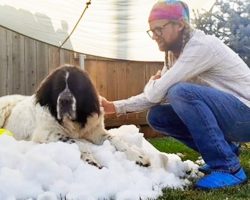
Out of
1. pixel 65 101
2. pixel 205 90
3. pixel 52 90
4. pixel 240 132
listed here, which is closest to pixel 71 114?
pixel 65 101

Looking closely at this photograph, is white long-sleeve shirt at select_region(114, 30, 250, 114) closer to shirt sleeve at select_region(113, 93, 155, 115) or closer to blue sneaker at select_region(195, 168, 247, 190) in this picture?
shirt sleeve at select_region(113, 93, 155, 115)

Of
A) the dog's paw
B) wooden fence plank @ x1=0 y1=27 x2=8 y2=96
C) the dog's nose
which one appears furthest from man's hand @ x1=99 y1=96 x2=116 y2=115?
wooden fence plank @ x1=0 y1=27 x2=8 y2=96

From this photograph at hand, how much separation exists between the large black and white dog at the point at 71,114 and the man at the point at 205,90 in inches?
19.5

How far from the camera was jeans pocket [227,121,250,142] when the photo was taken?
312 centimetres

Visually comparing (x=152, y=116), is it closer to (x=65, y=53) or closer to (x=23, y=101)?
(x=23, y=101)

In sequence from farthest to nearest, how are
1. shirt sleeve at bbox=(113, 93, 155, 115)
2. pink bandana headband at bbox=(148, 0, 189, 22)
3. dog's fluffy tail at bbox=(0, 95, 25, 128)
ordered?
dog's fluffy tail at bbox=(0, 95, 25, 128) < shirt sleeve at bbox=(113, 93, 155, 115) < pink bandana headband at bbox=(148, 0, 189, 22)

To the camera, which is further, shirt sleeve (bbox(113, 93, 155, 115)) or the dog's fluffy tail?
the dog's fluffy tail

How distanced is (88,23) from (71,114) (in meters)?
1.43

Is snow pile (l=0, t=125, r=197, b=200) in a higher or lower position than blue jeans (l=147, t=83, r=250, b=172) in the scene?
lower

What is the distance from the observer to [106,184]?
105 inches

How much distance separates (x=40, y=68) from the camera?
624 cm

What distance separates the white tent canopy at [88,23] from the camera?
435cm

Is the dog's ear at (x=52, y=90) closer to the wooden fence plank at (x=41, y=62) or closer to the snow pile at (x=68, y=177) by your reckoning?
the snow pile at (x=68, y=177)

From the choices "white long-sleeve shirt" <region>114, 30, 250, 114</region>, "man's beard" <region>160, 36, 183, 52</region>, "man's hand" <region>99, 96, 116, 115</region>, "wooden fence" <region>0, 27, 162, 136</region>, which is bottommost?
"wooden fence" <region>0, 27, 162, 136</region>
